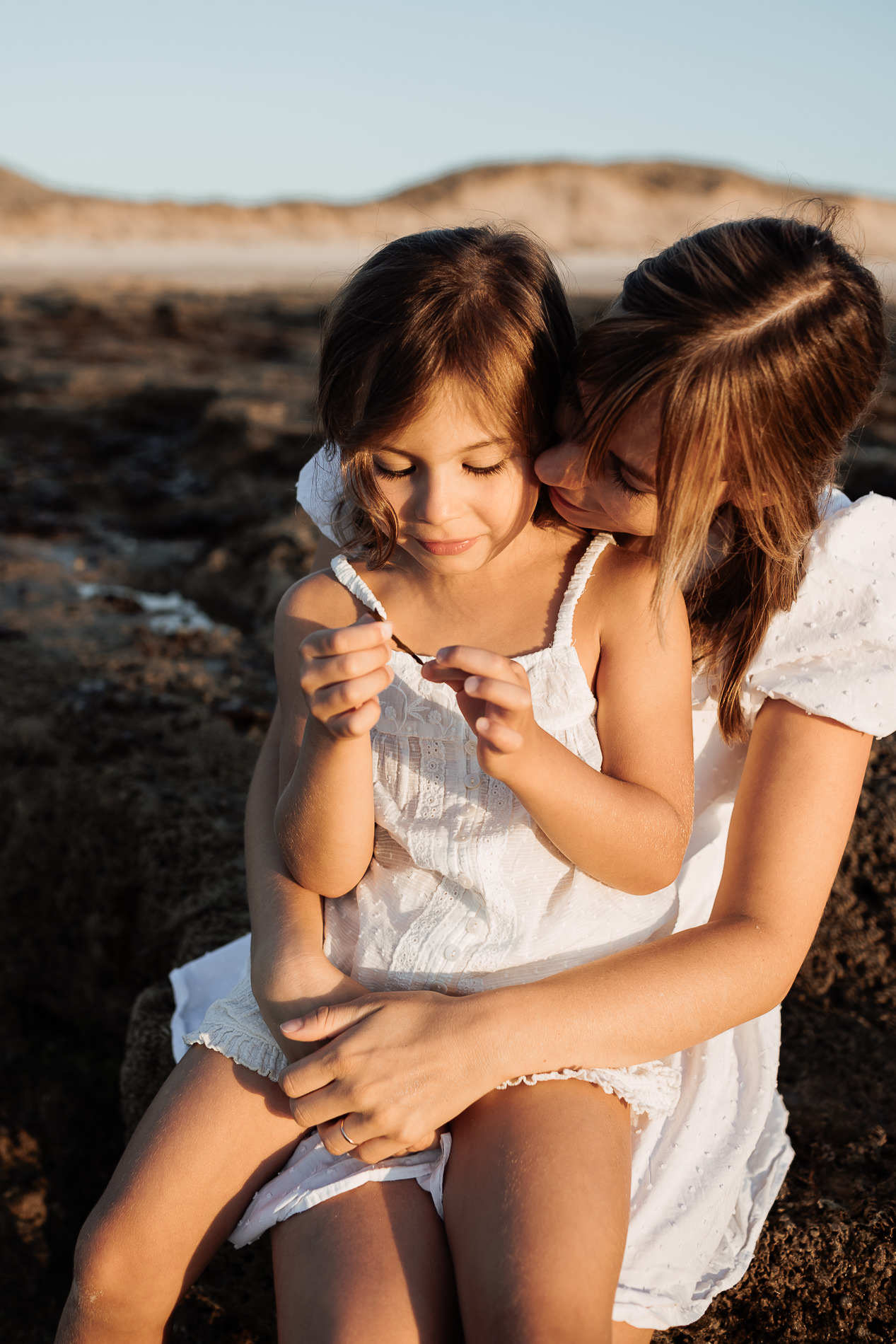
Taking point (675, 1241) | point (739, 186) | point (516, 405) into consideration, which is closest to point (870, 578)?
point (516, 405)

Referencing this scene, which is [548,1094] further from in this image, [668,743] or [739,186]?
[739,186]

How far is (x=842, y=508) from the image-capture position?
162 cm

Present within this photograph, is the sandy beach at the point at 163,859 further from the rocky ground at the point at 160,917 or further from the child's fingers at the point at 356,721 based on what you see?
the child's fingers at the point at 356,721

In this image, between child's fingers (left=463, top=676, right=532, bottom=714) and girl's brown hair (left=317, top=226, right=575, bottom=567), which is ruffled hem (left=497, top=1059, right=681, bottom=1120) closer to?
child's fingers (left=463, top=676, right=532, bottom=714)

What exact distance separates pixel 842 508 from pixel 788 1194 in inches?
49.4

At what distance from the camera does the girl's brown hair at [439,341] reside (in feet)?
5.20

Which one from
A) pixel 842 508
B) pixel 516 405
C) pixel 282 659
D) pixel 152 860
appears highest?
pixel 516 405

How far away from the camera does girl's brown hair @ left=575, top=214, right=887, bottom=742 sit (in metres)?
1.39

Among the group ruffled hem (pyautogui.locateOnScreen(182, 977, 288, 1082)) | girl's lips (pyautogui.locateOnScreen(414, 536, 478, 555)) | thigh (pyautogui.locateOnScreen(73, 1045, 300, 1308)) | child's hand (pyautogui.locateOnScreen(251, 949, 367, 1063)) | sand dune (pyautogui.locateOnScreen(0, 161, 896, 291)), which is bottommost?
thigh (pyautogui.locateOnScreen(73, 1045, 300, 1308))

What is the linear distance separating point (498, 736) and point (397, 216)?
186 ft

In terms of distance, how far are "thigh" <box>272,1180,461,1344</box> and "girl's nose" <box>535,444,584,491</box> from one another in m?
1.09

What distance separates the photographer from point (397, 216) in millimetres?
52344

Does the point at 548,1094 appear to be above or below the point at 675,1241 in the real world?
above

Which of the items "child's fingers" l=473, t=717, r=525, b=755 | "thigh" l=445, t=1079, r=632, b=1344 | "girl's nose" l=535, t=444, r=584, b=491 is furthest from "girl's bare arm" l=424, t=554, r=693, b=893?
"thigh" l=445, t=1079, r=632, b=1344
